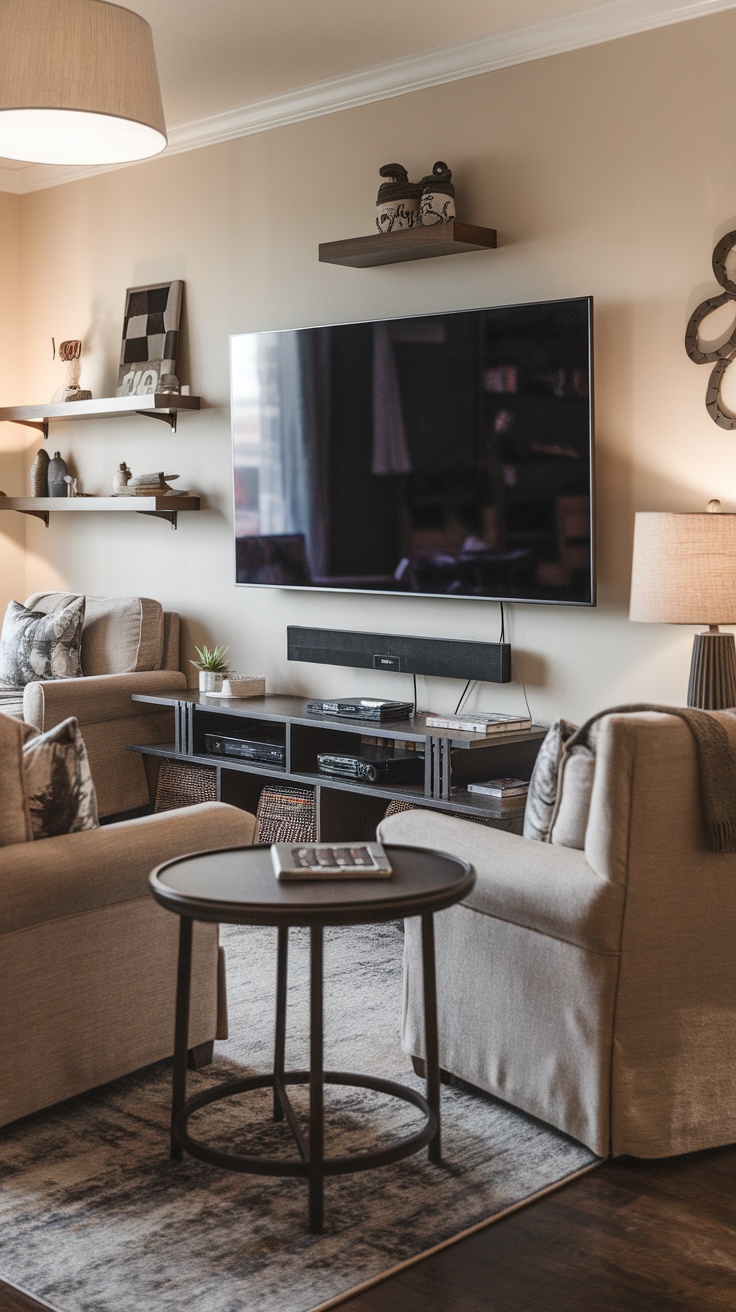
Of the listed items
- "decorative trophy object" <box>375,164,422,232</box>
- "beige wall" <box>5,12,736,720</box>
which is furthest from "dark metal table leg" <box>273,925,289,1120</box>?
"decorative trophy object" <box>375,164,422,232</box>

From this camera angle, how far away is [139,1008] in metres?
2.79

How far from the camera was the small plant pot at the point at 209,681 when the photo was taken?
17.0ft

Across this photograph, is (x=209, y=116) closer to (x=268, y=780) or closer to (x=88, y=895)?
(x=268, y=780)

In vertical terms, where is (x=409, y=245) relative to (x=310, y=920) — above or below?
above

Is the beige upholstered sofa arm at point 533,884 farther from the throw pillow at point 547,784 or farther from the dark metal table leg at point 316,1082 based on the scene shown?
the dark metal table leg at point 316,1082

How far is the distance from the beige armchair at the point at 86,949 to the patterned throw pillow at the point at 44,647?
2651 mm

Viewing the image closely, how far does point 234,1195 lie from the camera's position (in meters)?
2.39

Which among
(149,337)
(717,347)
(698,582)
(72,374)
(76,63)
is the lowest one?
(698,582)

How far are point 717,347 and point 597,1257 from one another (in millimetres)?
2624

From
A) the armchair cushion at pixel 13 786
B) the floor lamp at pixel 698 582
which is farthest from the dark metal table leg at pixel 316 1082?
the floor lamp at pixel 698 582

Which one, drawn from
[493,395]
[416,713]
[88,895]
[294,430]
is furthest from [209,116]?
[88,895]

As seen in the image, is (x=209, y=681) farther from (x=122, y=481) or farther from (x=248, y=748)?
(x=122, y=481)

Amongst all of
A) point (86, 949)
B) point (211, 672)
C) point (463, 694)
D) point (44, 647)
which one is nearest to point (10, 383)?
point (44, 647)

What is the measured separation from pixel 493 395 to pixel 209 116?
190cm
